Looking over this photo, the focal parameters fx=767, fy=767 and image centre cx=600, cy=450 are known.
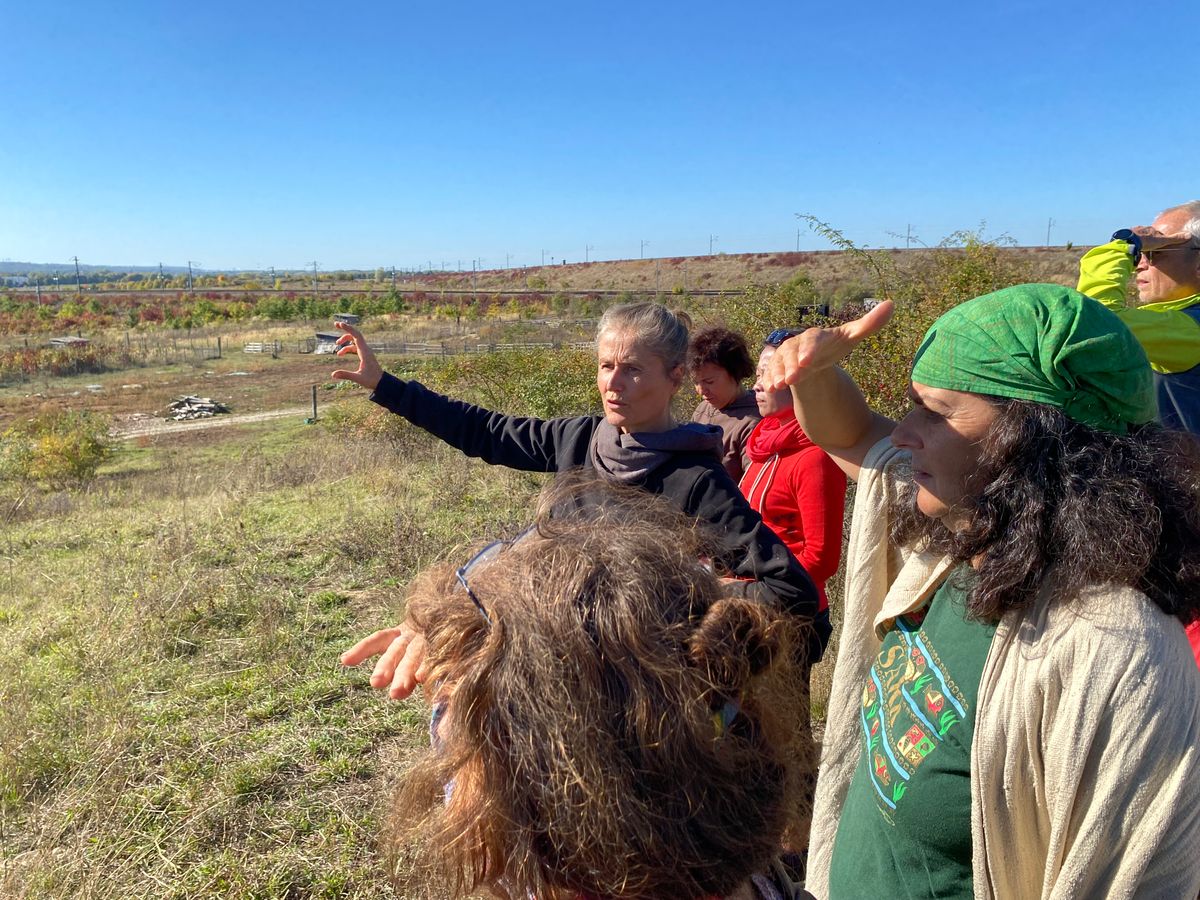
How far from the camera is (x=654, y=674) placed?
88 centimetres

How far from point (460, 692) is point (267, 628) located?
4.17 meters

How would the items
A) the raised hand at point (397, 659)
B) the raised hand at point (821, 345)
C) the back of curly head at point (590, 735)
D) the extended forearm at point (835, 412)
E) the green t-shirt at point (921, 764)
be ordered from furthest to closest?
the extended forearm at point (835, 412), the raised hand at point (821, 345), the green t-shirt at point (921, 764), the raised hand at point (397, 659), the back of curly head at point (590, 735)

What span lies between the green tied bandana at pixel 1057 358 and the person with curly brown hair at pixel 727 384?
2.14m

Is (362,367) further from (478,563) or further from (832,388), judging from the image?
(478,563)

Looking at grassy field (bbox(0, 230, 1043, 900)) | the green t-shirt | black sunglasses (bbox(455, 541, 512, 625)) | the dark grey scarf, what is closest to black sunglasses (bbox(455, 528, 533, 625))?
black sunglasses (bbox(455, 541, 512, 625))

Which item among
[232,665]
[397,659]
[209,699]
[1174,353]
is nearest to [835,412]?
[397,659]

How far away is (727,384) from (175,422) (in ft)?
75.6

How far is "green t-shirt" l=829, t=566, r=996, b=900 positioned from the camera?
1240 mm

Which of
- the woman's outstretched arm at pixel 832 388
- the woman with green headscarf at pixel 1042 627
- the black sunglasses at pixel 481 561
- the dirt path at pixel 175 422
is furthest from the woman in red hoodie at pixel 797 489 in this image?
the dirt path at pixel 175 422

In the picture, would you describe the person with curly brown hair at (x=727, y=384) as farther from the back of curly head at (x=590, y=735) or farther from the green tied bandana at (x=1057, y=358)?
the back of curly head at (x=590, y=735)

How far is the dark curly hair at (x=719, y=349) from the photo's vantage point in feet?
11.2

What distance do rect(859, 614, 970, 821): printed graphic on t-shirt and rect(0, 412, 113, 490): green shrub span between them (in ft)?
52.3

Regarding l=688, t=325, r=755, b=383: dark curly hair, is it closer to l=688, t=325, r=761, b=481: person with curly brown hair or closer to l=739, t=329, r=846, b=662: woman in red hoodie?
l=688, t=325, r=761, b=481: person with curly brown hair

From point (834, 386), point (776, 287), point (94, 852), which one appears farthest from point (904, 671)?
point (776, 287)
